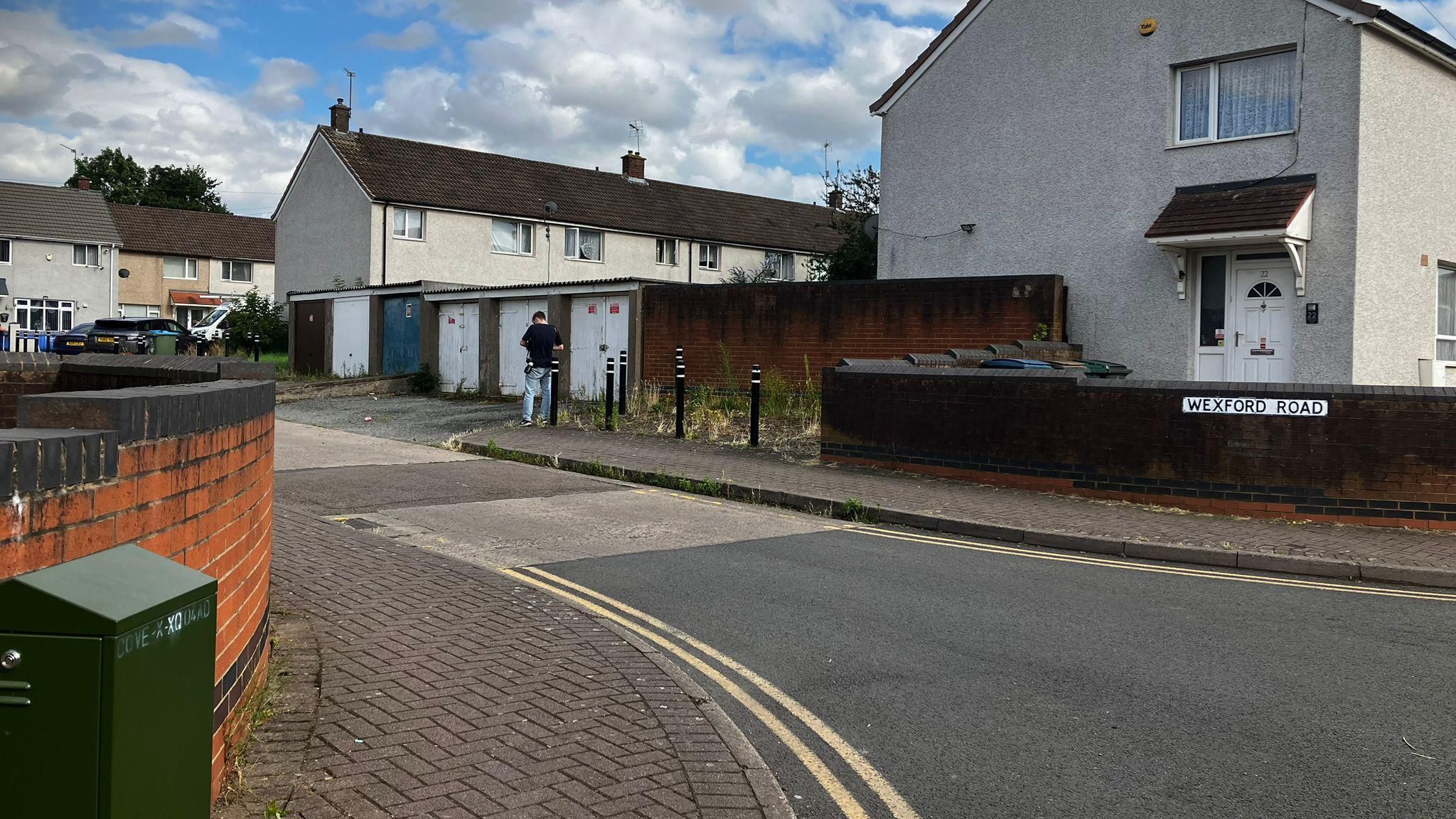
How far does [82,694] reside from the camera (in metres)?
2.16

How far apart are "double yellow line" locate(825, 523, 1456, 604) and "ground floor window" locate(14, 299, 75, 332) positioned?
169 feet

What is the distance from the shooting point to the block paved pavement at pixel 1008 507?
971 cm

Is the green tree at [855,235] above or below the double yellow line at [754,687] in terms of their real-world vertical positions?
above

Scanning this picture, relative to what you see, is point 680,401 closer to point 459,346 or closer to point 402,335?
point 459,346

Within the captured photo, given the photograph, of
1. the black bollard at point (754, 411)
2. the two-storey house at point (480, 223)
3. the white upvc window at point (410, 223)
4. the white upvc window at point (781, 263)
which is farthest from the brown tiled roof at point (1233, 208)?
the white upvc window at point (781, 263)

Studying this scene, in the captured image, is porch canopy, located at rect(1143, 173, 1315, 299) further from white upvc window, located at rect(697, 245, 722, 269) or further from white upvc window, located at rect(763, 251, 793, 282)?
white upvc window, located at rect(763, 251, 793, 282)

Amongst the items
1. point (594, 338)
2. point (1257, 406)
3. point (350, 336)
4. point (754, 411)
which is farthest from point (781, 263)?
point (1257, 406)

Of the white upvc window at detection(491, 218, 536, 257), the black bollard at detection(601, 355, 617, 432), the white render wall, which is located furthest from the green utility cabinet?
the white upvc window at detection(491, 218, 536, 257)

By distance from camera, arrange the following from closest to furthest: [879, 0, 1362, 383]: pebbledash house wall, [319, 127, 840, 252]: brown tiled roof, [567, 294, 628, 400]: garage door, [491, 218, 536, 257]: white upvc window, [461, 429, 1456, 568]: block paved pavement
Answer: [461, 429, 1456, 568]: block paved pavement
[879, 0, 1362, 383]: pebbledash house wall
[567, 294, 628, 400]: garage door
[319, 127, 840, 252]: brown tiled roof
[491, 218, 536, 257]: white upvc window

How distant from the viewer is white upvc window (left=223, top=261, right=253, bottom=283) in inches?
2461

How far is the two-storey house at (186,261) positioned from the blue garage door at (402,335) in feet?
113

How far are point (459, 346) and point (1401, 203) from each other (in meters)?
19.0

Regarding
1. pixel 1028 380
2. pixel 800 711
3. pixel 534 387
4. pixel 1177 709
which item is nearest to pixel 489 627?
pixel 800 711

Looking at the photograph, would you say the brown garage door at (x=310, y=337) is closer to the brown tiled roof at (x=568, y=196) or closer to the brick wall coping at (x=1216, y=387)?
the brown tiled roof at (x=568, y=196)
